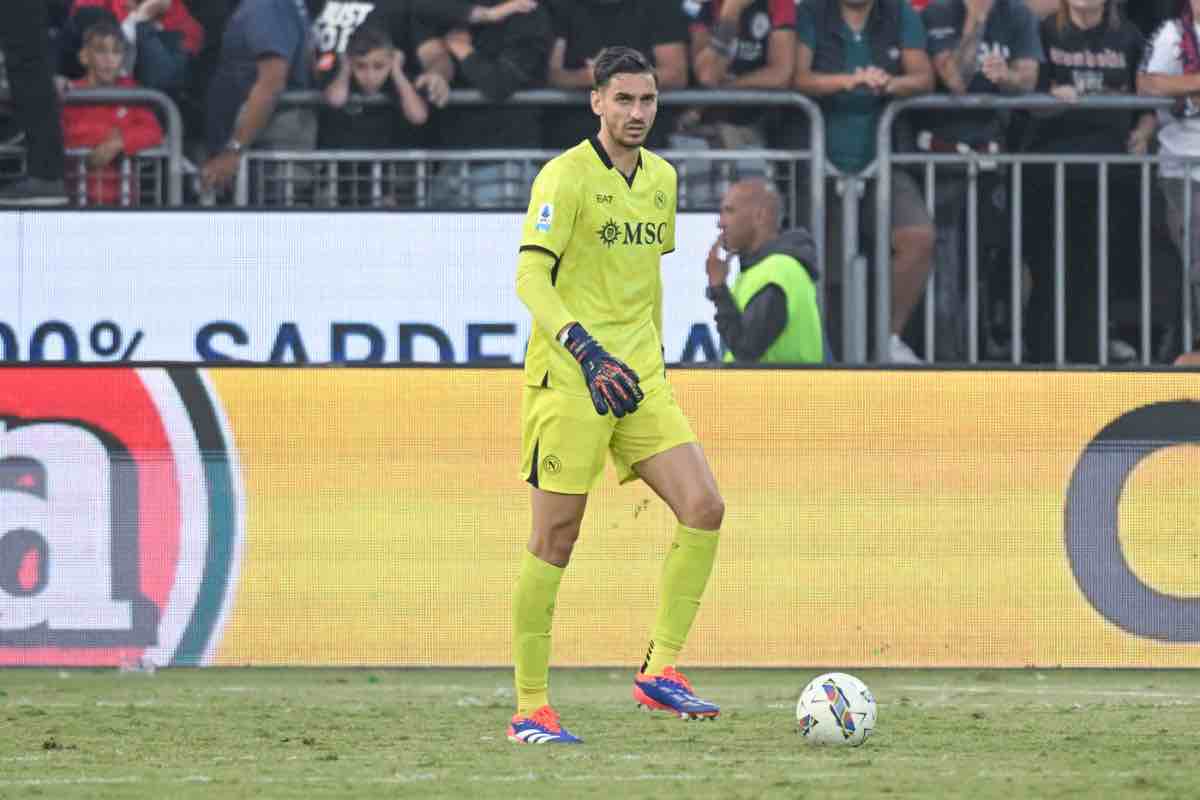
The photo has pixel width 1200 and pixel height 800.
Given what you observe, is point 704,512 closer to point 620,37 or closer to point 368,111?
point 620,37

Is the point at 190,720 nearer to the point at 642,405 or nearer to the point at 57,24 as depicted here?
the point at 642,405

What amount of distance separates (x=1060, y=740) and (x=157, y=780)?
3029mm

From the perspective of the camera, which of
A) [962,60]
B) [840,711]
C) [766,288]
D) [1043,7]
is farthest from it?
[1043,7]

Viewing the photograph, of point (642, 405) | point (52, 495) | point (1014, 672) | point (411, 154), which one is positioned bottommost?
point (1014, 672)

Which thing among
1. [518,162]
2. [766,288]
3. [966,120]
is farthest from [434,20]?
[966,120]

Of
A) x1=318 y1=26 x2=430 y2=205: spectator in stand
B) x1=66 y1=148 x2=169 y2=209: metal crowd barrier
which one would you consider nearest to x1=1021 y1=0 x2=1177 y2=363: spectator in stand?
x1=318 y1=26 x2=430 y2=205: spectator in stand

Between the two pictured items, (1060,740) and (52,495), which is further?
(52,495)

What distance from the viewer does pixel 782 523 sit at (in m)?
10.8

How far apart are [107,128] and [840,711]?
282 inches

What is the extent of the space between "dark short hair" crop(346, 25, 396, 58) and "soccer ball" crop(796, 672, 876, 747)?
6574 mm

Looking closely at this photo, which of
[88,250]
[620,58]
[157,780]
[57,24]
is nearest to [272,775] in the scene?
[157,780]

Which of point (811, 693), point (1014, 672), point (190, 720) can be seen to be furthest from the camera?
point (1014, 672)

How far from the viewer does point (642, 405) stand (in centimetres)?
785

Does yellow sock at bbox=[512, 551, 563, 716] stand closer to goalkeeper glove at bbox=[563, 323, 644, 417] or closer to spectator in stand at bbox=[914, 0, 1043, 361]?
goalkeeper glove at bbox=[563, 323, 644, 417]
